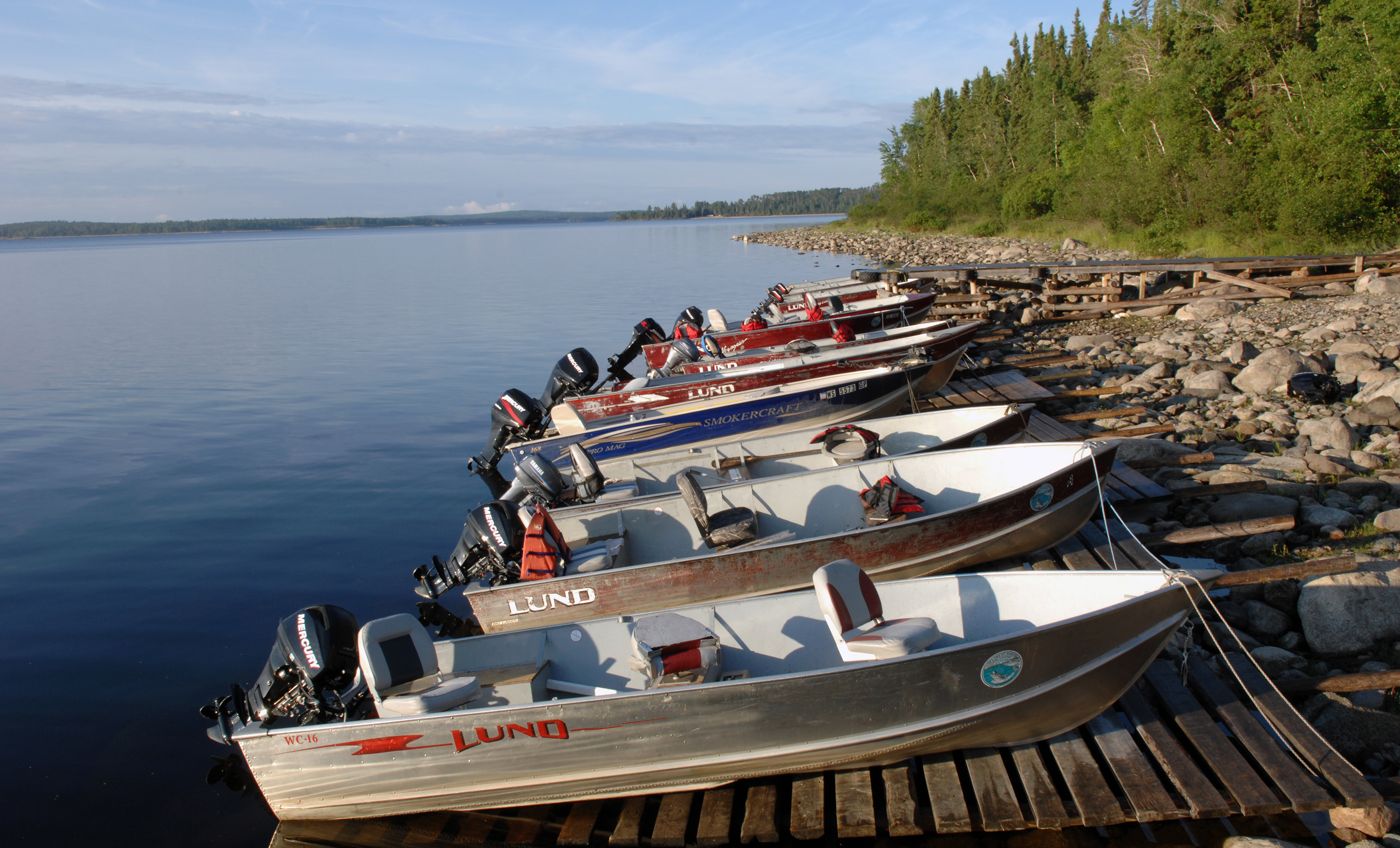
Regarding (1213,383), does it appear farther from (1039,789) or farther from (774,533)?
(1039,789)

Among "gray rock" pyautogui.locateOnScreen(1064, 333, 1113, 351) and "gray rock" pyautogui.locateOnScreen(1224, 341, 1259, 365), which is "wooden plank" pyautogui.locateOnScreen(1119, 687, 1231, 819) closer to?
"gray rock" pyautogui.locateOnScreen(1224, 341, 1259, 365)

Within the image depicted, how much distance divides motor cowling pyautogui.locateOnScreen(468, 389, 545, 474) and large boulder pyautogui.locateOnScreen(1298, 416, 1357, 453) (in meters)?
9.81

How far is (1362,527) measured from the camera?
6.91 meters

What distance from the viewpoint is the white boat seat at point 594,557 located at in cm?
719

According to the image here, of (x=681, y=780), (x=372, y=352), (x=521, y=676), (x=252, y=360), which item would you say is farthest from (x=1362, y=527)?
(x=252, y=360)

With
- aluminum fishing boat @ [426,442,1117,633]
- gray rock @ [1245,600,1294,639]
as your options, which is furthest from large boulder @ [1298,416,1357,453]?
gray rock @ [1245,600,1294,639]

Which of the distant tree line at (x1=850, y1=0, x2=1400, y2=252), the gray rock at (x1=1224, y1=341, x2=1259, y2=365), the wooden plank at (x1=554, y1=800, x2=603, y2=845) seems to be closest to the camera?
the wooden plank at (x1=554, y1=800, x2=603, y2=845)

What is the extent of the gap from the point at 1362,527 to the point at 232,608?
11.7m

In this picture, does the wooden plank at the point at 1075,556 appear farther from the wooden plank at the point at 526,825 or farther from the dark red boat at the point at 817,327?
the dark red boat at the point at 817,327

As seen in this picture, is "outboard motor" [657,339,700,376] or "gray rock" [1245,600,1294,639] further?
"outboard motor" [657,339,700,376]

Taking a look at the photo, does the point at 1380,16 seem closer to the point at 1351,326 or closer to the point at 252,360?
the point at 1351,326

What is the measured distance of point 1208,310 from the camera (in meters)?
16.2

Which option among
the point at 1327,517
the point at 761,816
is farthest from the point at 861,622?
the point at 1327,517

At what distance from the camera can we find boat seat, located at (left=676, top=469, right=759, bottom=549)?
725 centimetres
